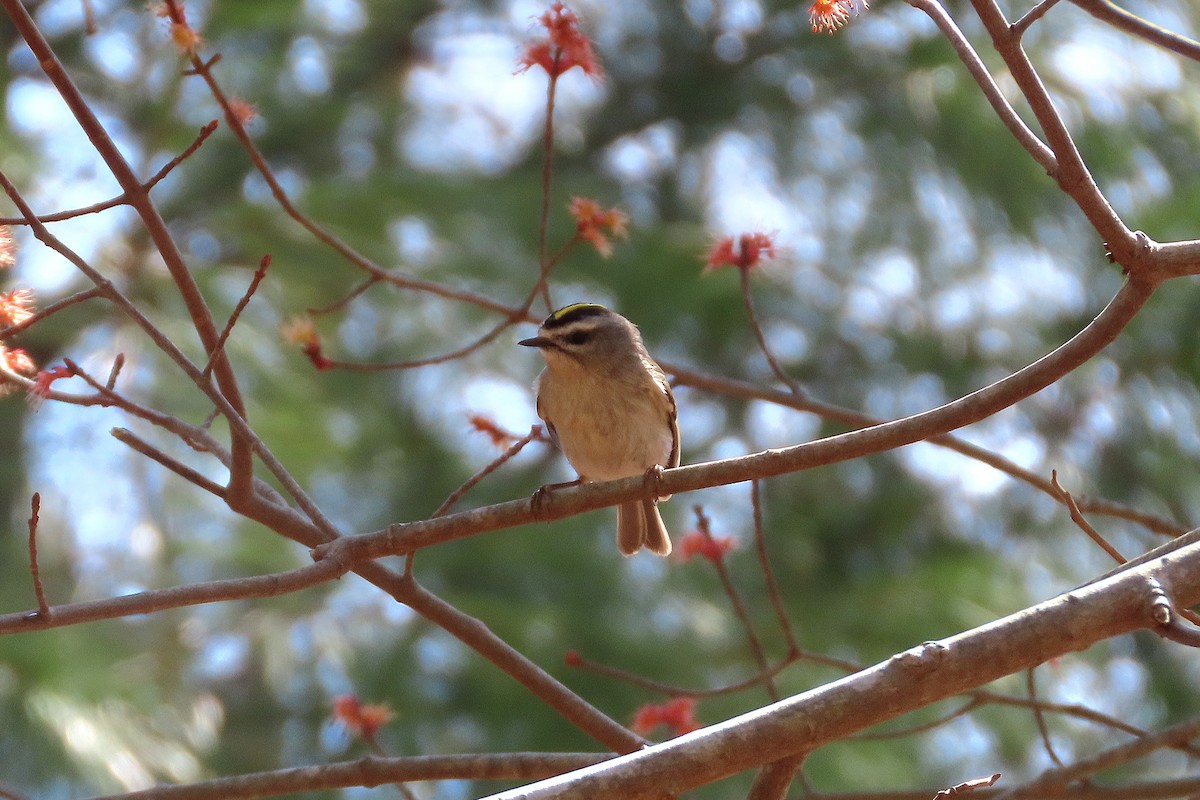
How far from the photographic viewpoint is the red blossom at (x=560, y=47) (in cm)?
305

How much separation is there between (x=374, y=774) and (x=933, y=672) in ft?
4.22

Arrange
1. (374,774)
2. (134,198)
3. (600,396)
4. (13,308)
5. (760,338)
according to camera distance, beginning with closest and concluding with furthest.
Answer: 1. (134,198)
2. (13,308)
3. (374,774)
4. (760,338)
5. (600,396)

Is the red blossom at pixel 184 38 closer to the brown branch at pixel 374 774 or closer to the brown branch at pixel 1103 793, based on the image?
the brown branch at pixel 374 774

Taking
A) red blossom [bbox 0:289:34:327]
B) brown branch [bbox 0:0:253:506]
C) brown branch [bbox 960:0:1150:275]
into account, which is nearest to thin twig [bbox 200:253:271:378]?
brown branch [bbox 0:0:253:506]

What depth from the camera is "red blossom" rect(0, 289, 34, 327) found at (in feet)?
8.34

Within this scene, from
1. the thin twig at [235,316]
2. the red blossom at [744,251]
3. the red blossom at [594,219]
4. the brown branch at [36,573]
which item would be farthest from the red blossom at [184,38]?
the red blossom at [744,251]

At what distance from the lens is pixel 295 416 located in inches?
236

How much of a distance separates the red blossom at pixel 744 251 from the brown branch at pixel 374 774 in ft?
4.12

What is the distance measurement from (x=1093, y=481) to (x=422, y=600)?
4.40 meters

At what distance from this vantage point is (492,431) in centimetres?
328

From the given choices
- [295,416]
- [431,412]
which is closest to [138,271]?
[295,416]

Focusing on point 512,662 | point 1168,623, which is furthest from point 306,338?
point 1168,623

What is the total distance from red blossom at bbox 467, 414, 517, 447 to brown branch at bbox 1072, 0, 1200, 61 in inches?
65.9

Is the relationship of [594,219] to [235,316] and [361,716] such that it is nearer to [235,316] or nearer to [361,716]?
[235,316]
